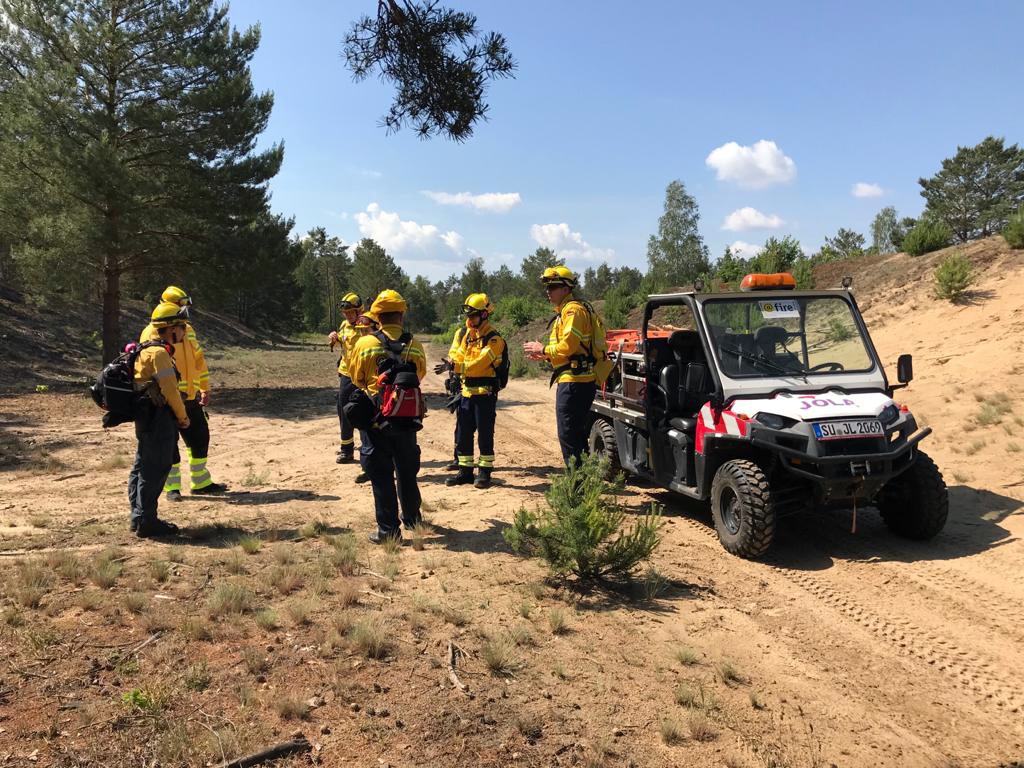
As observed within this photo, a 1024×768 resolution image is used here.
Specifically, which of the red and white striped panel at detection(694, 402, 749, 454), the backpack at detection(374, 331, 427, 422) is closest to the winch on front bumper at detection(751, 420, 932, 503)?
the red and white striped panel at detection(694, 402, 749, 454)

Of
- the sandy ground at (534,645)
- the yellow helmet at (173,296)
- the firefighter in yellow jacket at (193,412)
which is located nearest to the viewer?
the sandy ground at (534,645)

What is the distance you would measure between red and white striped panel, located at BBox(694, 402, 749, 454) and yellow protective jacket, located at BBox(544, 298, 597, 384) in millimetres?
1219

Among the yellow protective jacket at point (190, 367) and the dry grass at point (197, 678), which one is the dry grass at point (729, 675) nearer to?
the dry grass at point (197, 678)

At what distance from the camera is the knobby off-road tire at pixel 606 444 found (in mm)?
7512

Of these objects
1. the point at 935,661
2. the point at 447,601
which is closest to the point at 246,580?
the point at 447,601

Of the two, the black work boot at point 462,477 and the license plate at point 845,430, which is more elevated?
the license plate at point 845,430

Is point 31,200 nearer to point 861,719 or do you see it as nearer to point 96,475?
point 96,475

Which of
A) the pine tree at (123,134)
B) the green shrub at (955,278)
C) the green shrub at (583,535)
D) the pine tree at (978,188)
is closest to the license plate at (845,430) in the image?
the green shrub at (583,535)

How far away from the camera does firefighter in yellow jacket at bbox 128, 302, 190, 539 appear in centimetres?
569

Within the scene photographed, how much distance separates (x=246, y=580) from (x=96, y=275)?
12686 millimetres

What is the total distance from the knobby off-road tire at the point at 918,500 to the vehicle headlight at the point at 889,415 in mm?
379

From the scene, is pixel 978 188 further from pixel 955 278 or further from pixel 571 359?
pixel 571 359

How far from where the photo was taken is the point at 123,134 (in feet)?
46.6

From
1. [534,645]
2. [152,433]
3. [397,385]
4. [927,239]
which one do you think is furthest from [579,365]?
[927,239]
